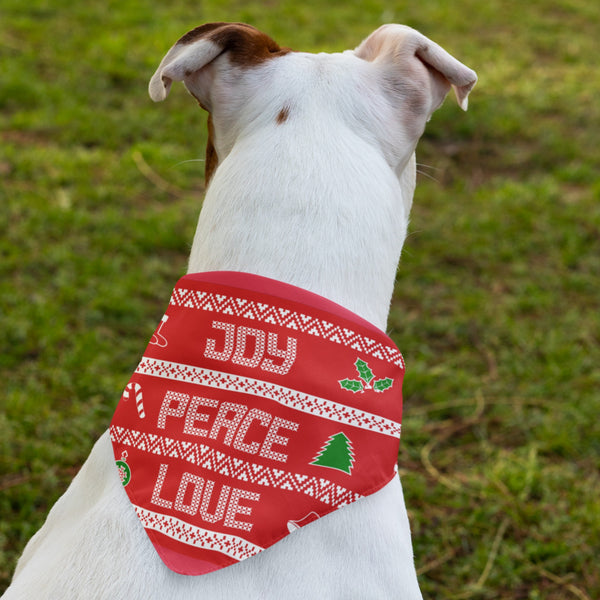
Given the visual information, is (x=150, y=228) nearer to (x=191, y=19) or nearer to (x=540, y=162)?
(x=540, y=162)

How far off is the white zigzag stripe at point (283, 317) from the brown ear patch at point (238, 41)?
0.62m

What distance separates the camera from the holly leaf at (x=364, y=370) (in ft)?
6.30

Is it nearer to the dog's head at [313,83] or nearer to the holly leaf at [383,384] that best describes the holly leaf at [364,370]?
the holly leaf at [383,384]

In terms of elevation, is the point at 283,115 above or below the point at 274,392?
above

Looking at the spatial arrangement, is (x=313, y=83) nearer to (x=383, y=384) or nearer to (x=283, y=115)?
(x=283, y=115)

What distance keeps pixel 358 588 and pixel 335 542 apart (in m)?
0.11

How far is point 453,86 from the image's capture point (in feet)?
7.27

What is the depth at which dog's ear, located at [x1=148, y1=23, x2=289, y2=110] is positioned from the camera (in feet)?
6.75

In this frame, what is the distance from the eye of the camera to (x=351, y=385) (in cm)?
190

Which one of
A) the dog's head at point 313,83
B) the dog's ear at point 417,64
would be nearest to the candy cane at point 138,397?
the dog's head at point 313,83

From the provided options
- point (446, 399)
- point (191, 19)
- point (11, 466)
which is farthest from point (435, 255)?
point (191, 19)

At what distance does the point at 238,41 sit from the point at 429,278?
2.96 meters

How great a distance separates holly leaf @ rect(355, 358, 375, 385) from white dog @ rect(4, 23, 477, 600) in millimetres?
112

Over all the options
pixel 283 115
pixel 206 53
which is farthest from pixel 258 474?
pixel 206 53
